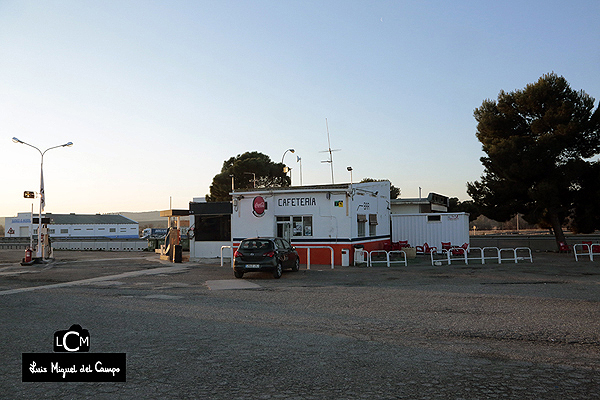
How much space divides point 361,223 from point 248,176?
123 feet

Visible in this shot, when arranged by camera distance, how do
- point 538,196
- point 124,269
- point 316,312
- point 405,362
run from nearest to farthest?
point 405,362, point 316,312, point 124,269, point 538,196

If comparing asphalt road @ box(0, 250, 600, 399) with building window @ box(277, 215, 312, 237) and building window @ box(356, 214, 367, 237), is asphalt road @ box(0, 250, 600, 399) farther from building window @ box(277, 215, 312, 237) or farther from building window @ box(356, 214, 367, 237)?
building window @ box(356, 214, 367, 237)

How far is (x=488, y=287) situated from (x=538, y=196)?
730 inches

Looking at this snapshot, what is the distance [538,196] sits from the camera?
2991cm

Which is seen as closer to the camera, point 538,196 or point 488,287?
point 488,287

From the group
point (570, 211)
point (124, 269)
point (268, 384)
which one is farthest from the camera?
point (570, 211)

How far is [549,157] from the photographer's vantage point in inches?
1206

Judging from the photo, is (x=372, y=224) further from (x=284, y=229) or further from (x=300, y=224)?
(x=284, y=229)

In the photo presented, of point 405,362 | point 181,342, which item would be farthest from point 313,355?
point 181,342

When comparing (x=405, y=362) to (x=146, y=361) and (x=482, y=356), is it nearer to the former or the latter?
(x=482, y=356)

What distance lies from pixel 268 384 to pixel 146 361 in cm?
200

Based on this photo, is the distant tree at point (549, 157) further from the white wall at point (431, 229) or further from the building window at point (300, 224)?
the building window at point (300, 224)

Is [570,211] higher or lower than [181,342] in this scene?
higher

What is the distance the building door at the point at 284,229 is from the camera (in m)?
24.0
